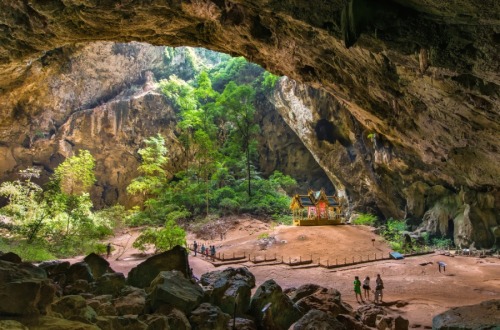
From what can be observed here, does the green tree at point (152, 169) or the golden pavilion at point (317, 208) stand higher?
the green tree at point (152, 169)

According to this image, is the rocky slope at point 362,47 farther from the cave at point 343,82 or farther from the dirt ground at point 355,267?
the dirt ground at point 355,267

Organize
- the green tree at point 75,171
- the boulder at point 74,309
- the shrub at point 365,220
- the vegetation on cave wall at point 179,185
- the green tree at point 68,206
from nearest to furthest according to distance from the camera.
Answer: the boulder at point 74,309
the vegetation on cave wall at point 179,185
the green tree at point 68,206
the green tree at point 75,171
the shrub at point 365,220

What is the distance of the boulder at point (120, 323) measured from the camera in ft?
18.3

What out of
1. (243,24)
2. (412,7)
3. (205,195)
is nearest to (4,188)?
(205,195)

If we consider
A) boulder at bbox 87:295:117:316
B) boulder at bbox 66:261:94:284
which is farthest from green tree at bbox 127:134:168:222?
boulder at bbox 87:295:117:316

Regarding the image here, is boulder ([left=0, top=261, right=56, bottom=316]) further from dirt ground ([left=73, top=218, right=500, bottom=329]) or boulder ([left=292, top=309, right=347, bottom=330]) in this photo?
dirt ground ([left=73, top=218, right=500, bottom=329])

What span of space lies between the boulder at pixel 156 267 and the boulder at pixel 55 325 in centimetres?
500

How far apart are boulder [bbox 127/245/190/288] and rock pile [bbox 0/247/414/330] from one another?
3 centimetres

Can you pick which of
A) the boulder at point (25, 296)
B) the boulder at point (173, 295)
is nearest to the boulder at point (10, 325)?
the boulder at point (25, 296)

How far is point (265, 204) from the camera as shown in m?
28.1

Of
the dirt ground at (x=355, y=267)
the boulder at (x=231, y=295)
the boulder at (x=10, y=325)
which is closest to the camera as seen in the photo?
the boulder at (x=10, y=325)

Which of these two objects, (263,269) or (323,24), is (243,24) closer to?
(323,24)

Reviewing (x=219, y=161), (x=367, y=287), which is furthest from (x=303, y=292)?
(x=219, y=161)

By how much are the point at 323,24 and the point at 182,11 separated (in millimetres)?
4963
